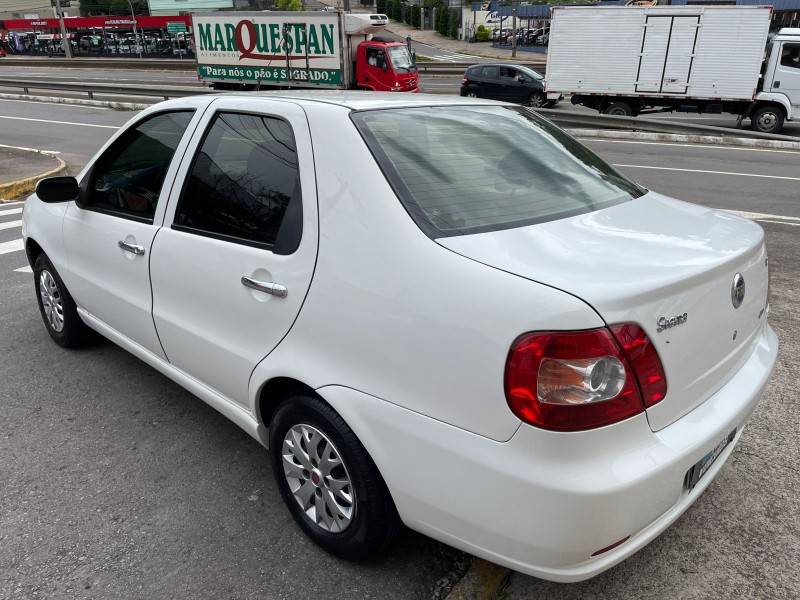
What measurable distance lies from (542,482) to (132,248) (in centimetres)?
239

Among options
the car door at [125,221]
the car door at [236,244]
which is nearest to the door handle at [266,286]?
the car door at [236,244]

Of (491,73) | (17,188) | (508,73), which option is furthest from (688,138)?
(17,188)

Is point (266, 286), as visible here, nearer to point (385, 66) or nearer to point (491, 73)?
point (491, 73)

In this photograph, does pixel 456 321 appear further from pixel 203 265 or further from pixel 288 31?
pixel 288 31

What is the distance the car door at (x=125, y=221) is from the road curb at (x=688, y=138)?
47.0ft

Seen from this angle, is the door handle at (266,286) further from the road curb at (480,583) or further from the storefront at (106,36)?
the storefront at (106,36)

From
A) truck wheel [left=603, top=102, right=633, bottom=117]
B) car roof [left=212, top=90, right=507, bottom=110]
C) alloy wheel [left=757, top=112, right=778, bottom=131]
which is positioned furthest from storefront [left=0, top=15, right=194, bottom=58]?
car roof [left=212, top=90, right=507, bottom=110]

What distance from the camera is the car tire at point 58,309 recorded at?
4.23m

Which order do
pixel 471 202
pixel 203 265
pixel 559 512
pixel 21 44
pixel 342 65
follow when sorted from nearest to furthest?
pixel 559 512 < pixel 471 202 < pixel 203 265 < pixel 342 65 < pixel 21 44

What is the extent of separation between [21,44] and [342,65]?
204ft

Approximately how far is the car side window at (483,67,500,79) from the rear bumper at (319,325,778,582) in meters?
23.9

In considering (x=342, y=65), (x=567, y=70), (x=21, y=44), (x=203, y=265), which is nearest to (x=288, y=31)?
(x=342, y=65)

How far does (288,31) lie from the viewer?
87.5 ft

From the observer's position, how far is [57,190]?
3.64 meters
